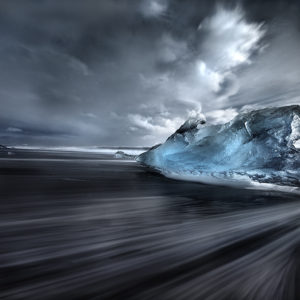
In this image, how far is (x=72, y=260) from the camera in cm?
162

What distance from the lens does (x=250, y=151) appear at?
289 inches

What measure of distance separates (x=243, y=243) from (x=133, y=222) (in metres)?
1.44

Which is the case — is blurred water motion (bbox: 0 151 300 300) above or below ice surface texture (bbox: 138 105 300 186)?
below

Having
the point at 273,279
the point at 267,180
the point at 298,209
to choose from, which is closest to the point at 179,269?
the point at 273,279

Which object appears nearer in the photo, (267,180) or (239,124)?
(267,180)

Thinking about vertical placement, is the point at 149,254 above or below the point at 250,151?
below

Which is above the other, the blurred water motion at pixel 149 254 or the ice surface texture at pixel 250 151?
the ice surface texture at pixel 250 151

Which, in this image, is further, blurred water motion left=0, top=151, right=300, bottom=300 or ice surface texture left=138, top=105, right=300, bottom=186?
ice surface texture left=138, top=105, right=300, bottom=186

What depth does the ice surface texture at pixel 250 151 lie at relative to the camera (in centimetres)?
648

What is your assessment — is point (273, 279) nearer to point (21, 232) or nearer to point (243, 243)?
point (243, 243)

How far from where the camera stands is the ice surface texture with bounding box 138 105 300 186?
648 centimetres

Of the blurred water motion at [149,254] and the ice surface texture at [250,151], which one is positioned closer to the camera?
the blurred water motion at [149,254]

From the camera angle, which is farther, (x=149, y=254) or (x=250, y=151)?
(x=250, y=151)

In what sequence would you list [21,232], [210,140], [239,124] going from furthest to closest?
[210,140] < [239,124] < [21,232]
